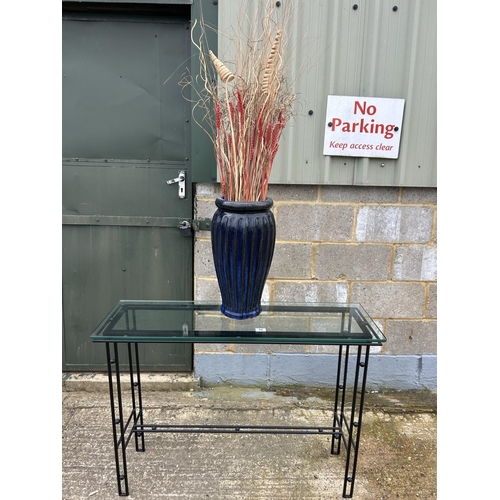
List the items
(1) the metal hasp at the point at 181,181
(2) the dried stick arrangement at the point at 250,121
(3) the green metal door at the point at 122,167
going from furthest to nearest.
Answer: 1. (1) the metal hasp at the point at 181,181
2. (3) the green metal door at the point at 122,167
3. (2) the dried stick arrangement at the point at 250,121

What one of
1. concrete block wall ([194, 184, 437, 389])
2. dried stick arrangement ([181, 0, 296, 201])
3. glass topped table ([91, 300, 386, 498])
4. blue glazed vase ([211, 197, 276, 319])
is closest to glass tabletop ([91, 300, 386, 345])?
glass topped table ([91, 300, 386, 498])

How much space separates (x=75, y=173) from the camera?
2.42 meters

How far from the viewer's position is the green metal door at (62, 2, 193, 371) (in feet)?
7.55

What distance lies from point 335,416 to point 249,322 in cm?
75

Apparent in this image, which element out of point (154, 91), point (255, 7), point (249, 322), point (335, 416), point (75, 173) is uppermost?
point (255, 7)

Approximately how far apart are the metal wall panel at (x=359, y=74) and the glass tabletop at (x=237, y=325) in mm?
779

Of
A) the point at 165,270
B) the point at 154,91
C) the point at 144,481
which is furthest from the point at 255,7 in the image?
the point at 144,481

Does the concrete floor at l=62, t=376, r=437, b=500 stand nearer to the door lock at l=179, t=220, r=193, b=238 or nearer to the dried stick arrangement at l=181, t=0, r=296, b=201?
the door lock at l=179, t=220, r=193, b=238

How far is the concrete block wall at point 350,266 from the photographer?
2.37 meters

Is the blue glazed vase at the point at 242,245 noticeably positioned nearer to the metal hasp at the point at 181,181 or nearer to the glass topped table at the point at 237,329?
the glass topped table at the point at 237,329

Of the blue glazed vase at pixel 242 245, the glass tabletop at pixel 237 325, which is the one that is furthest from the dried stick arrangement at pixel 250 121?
the glass tabletop at pixel 237 325

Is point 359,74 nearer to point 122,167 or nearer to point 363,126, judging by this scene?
point 363,126

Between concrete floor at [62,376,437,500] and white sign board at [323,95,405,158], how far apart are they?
1.47 meters

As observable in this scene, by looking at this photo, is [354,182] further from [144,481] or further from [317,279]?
[144,481]
